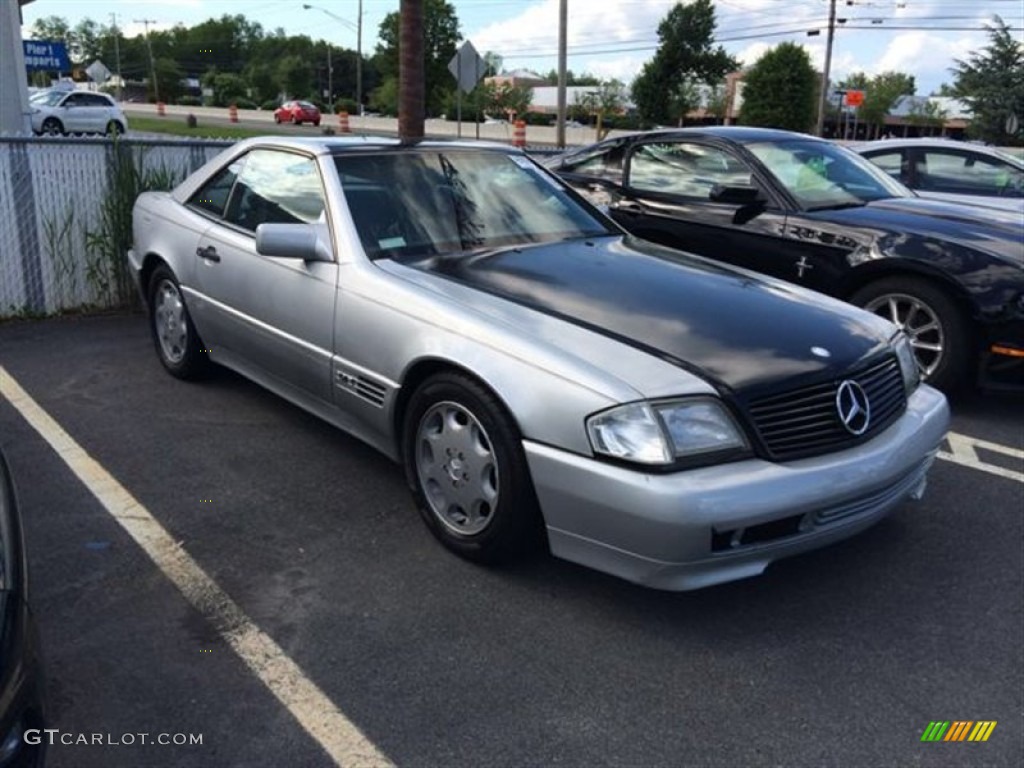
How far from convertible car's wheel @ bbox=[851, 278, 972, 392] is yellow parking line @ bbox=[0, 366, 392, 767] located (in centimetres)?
391

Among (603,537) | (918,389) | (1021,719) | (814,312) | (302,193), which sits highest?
(302,193)

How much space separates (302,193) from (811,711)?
3.02 m

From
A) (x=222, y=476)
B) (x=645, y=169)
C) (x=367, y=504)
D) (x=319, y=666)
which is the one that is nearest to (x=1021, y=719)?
(x=319, y=666)

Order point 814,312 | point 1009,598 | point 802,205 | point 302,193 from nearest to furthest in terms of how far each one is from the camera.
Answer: point 1009,598 < point 814,312 < point 302,193 < point 802,205

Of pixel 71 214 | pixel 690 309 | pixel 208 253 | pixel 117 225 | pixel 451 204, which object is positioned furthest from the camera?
pixel 117 225

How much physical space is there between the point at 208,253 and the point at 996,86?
38.3 m

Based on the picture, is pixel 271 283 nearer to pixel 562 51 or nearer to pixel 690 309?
pixel 690 309

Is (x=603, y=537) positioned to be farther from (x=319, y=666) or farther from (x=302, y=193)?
(x=302, y=193)

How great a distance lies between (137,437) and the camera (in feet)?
14.7

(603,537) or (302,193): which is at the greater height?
(302,193)

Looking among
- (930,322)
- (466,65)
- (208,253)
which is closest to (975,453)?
(930,322)

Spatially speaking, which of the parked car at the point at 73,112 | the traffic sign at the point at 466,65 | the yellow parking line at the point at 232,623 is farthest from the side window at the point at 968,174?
the parked car at the point at 73,112

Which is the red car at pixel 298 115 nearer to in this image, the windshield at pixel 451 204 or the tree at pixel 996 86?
the tree at pixel 996 86

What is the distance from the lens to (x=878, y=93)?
8894cm
